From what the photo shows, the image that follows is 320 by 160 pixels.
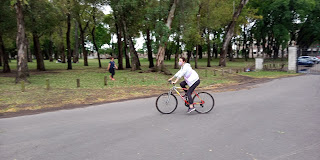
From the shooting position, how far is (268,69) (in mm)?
25594

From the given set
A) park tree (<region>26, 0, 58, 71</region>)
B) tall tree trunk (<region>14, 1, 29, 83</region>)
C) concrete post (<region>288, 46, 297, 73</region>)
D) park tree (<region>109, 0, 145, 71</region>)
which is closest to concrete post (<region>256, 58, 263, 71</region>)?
concrete post (<region>288, 46, 297, 73</region>)

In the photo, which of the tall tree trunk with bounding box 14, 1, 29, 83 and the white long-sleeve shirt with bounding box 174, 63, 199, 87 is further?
the tall tree trunk with bounding box 14, 1, 29, 83

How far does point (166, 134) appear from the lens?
17.4ft

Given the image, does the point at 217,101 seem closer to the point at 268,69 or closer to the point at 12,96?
the point at 12,96

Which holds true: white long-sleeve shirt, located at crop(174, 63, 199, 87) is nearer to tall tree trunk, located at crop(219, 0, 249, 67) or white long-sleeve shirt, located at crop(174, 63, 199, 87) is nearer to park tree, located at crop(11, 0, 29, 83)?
park tree, located at crop(11, 0, 29, 83)

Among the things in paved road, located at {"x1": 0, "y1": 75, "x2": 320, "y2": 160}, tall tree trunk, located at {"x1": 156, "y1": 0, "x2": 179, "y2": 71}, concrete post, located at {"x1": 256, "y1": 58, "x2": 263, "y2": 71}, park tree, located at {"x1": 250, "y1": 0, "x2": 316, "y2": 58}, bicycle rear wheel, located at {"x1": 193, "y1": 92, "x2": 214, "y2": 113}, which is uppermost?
park tree, located at {"x1": 250, "y1": 0, "x2": 316, "y2": 58}

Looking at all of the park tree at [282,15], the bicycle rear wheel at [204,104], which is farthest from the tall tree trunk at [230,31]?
the bicycle rear wheel at [204,104]

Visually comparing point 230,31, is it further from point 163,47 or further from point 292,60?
point 163,47

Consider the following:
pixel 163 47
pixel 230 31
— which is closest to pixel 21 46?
pixel 163 47

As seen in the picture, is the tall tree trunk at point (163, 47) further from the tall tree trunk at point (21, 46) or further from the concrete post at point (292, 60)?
the concrete post at point (292, 60)

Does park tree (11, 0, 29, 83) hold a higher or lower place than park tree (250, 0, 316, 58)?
lower

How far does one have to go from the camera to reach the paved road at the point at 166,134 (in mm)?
4254

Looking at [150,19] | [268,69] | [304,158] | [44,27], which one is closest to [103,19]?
[44,27]

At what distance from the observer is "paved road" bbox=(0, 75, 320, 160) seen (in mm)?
4254
